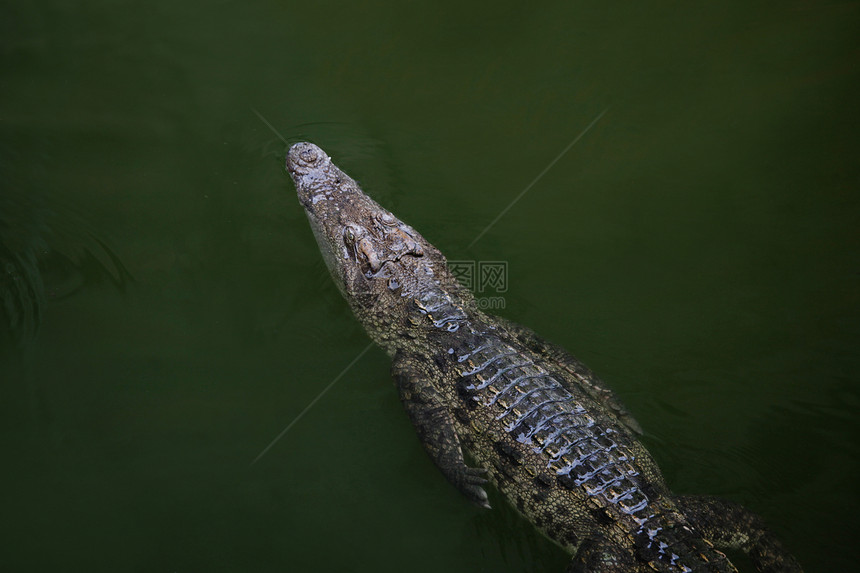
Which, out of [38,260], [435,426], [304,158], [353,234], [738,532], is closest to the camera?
[738,532]

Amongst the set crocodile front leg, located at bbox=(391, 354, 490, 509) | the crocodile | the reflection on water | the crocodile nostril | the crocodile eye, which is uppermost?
the crocodile nostril

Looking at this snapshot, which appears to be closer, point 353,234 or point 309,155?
point 353,234

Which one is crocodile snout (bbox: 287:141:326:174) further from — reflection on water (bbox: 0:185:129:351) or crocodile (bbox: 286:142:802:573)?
reflection on water (bbox: 0:185:129:351)

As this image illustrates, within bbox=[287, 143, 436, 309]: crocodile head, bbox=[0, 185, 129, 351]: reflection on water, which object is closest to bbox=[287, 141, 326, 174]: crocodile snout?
bbox=[287, 143, 436, 309]: crocodile head

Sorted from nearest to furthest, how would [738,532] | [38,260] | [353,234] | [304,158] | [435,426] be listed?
[738,532] < [435,426] < [353,234] < [38,260] < [304,158]

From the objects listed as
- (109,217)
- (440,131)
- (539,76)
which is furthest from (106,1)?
(539,76)

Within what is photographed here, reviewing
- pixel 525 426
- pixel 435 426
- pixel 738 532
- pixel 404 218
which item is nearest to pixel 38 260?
pixel 404 218

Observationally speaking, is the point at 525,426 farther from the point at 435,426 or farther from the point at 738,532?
the point at 738,532
